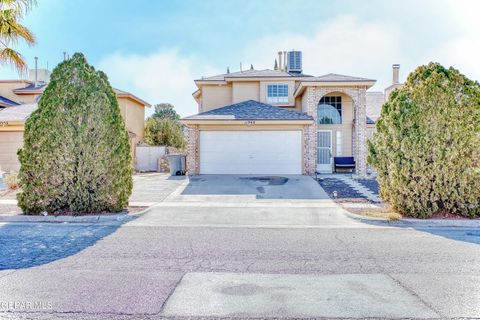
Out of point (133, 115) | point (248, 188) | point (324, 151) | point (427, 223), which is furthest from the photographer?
point (133, 115)

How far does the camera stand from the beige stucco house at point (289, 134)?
1861cm

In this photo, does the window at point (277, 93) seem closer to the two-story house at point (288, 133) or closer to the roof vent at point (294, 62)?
the two-story house at point (288, 133)

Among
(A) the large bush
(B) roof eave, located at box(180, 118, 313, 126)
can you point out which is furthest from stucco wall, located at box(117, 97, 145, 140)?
(A) the large bush

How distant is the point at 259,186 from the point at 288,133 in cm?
483

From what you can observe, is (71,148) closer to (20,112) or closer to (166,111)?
(20,112)

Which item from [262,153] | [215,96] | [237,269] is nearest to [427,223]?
[237,269]

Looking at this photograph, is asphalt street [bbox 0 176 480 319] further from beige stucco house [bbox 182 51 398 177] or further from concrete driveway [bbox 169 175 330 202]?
beige stucco house [bbox 182 51 398 177]

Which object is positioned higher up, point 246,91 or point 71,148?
point 246,91

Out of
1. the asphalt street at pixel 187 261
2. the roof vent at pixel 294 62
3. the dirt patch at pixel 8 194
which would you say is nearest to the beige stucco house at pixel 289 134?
the roof vent at pixel 294 62

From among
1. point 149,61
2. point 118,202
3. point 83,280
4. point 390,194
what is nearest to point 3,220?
point 118,202

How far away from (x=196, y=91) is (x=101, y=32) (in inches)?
363

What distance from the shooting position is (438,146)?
893cm

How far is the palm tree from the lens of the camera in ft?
40.6

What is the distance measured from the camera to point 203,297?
4.32m
